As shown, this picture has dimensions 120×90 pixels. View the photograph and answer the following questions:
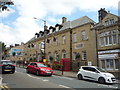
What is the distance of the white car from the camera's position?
44.2 feet

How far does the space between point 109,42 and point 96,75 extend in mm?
8122

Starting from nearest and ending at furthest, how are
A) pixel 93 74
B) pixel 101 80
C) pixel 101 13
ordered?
pixel 101 80 < pixel 93 74 < pixel 101 13

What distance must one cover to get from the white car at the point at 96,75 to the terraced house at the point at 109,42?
5.46 m

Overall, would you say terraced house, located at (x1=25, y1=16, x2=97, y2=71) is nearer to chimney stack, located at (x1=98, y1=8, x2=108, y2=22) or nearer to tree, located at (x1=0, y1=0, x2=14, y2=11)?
chimney stack, located at (x1=98, y1=8, x2=108, y2=22)

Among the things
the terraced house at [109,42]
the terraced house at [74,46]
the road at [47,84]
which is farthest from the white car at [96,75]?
the terraced house at [109,42]

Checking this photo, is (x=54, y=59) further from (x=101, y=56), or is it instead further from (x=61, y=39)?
(x=101, y=56)

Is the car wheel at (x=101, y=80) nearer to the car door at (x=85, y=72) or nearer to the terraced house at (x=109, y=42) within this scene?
the car door at (x=85, y=72)

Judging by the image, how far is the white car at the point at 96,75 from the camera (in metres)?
13.5

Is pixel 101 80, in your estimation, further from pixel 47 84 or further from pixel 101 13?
pixel 101 13

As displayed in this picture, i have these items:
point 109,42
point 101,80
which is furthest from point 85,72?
point 109,42

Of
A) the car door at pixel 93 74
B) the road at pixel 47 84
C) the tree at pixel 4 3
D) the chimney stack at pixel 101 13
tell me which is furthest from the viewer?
the chimney stack at pixel 101 13

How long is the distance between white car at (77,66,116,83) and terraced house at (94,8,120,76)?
546 centimetres

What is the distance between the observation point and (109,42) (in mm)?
20828

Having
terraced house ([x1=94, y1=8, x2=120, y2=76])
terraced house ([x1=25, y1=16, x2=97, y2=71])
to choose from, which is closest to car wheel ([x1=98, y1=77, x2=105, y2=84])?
terraced house ([x1=94, y1=8, x2=120, y2=76])
